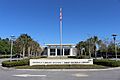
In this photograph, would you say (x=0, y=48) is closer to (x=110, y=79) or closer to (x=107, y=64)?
(x=107, y=64)

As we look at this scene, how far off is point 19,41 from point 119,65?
155ft

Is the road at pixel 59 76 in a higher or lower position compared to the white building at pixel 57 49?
lower

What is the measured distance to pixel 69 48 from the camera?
9775cm

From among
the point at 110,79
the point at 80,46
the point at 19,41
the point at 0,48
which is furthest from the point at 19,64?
the point at 0,48

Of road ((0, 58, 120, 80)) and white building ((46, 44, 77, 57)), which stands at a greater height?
white building ((46, 44, 77, 57))

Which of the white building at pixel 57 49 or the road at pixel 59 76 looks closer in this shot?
the road at pixel 59 76

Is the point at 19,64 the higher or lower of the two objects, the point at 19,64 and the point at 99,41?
the lower

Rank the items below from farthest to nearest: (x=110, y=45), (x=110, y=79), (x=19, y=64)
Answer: (x=110, y=45) < (x=19, y=64) < (x=110, y=79)

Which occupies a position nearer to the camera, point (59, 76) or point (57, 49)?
point (59, 76)

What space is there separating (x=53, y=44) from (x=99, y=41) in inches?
1223

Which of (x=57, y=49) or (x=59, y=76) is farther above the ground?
(x=57, y=49)

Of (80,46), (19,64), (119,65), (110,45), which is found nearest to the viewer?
(119,65)

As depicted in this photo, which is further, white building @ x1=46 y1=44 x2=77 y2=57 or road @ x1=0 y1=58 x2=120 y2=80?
white building @ x1=46 y1=44 x2=77 y2=57

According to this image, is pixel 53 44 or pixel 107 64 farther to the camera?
pixel 53 44
